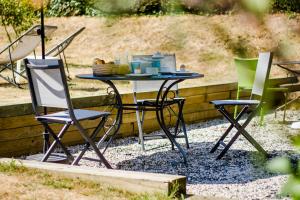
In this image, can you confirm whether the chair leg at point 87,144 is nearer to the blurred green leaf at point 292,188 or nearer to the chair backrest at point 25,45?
the blurred green leaf at point 292,188

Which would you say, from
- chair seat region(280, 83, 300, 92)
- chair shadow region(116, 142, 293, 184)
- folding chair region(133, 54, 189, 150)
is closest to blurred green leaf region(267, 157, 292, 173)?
chair shadow region(116, 142, 293, 184)

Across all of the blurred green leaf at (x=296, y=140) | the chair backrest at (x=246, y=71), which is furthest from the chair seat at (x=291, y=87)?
the blurred green leaf at (x=296, y=140)

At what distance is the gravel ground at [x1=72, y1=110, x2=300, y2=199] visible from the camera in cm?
366

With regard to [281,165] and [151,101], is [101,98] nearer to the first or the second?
[151,101]

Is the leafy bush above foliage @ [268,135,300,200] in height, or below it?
above

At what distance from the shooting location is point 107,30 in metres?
0.46

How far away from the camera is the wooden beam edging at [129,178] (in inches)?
109

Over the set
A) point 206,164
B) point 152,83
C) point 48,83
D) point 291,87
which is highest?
point 48,83

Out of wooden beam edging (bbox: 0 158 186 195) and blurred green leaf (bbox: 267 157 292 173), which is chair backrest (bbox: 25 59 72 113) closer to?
wooden beam edging (bbox: 0 158 186 195)

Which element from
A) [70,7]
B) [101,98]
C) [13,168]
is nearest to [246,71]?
[70,7]

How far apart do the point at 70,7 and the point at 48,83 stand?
3303 mm

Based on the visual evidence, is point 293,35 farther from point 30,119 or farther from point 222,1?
point 30,119

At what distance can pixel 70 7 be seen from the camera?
56 centimetres

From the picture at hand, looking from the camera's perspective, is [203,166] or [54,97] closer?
[54,97]
